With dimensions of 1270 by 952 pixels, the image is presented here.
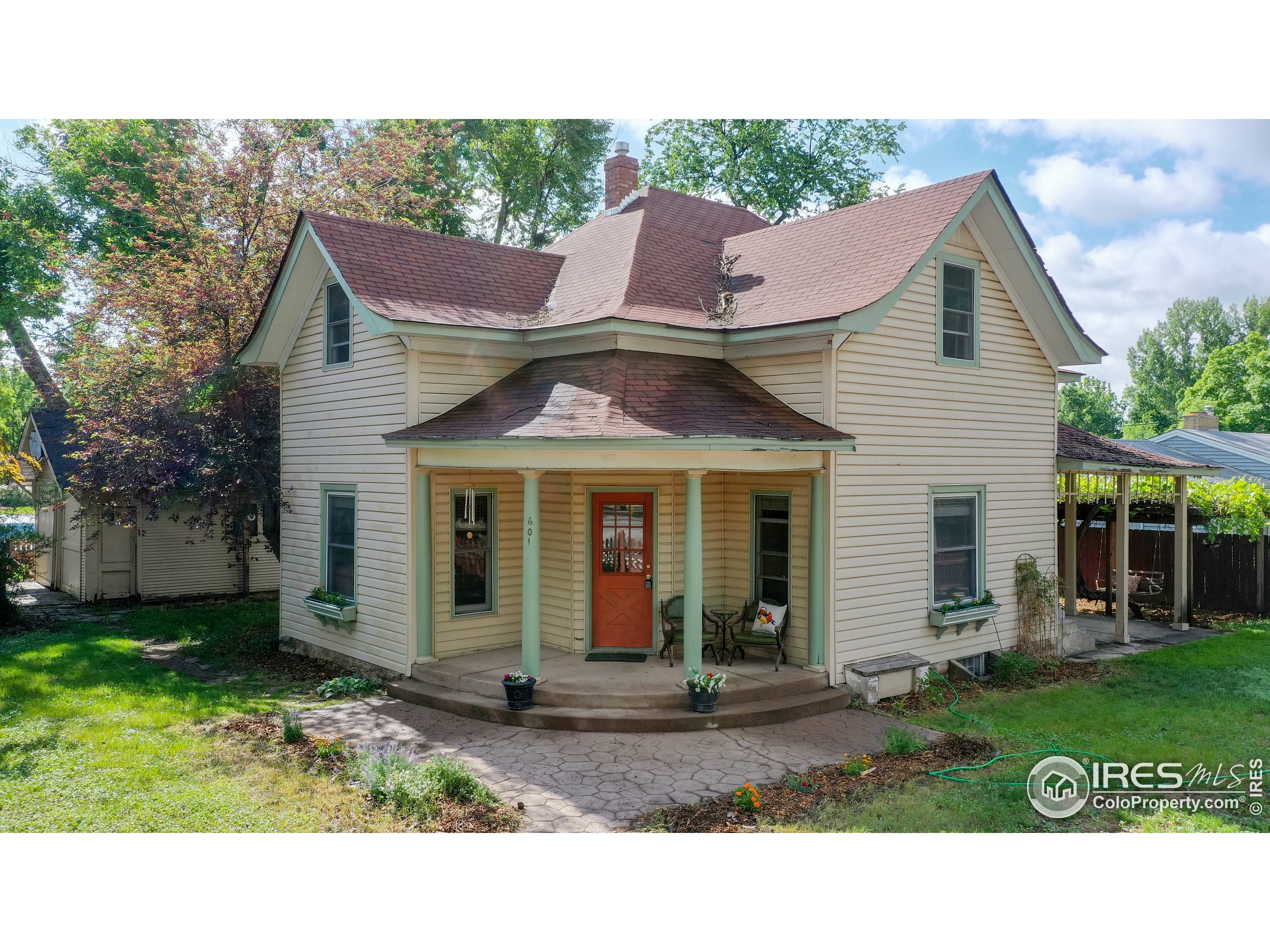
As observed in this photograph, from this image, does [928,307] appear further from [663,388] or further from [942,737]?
[942,737]

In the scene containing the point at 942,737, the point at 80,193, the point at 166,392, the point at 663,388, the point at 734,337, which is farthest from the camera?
the point at 80,193

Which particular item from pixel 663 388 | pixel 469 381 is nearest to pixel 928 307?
pixel 663 388

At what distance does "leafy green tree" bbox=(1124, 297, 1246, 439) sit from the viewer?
38.2 metres

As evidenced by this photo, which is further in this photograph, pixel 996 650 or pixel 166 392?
pixel 166 392

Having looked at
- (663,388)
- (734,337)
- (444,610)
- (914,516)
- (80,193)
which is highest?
(80,193)

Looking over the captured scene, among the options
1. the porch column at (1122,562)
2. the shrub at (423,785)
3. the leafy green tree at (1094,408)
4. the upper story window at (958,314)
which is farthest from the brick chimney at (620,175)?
the leafy green tree at (1094,408)

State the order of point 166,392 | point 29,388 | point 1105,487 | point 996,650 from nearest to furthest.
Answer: point 996,650 → point 166,392 → point 1105,487 → point 29,388

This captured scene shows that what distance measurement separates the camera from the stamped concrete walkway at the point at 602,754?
6.45 meters

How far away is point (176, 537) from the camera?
16734 millimetres

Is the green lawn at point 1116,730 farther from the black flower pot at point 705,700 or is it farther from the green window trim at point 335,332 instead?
the green window trim at point 335,332

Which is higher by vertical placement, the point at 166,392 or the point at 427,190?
the point at 427,190

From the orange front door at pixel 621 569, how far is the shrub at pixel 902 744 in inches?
130

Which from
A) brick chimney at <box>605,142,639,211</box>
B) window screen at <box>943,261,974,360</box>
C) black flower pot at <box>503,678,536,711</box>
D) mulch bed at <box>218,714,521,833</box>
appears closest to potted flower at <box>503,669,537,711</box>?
black flower pot at <box>503,678,536,711</box>

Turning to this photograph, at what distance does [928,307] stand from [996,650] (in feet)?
15.7
